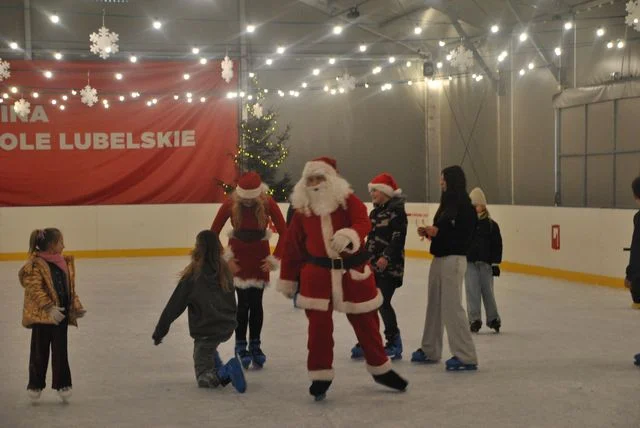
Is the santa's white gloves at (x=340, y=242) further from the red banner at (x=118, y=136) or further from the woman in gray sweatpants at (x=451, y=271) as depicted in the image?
the red banner at (x=118, y=136)

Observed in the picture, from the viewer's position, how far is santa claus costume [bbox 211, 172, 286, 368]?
6.54 meters

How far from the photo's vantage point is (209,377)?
5816 mm

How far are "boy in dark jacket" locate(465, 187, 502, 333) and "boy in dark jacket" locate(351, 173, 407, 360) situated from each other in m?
1.54

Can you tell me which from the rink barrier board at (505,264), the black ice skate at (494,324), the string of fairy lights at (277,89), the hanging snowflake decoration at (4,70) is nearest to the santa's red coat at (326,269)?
the black ice skate at (494,324)

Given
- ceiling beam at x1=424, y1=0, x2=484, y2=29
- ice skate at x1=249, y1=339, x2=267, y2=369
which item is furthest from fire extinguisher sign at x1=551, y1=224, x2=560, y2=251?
ice skate at x1=249, y1=339, x2=267, y2=369

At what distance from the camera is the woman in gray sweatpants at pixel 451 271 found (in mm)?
6270

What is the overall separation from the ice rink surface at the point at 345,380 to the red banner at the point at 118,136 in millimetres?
9324

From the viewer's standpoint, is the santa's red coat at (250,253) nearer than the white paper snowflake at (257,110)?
Yes

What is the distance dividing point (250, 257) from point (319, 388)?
4.76 ft

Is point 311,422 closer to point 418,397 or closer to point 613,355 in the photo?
point 418,397

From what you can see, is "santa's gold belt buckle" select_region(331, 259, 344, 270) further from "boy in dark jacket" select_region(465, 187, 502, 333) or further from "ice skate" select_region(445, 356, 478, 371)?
"boy in dark jacket" select_region(465, 187, 502, 333)

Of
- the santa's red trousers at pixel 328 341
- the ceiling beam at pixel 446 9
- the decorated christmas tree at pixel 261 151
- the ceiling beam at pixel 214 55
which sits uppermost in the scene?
the ceiling beam at pixel 446 9

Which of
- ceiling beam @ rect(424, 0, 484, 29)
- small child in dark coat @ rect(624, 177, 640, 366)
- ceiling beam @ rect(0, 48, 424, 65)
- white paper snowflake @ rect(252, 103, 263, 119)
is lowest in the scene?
small child in dark coat @ rect(624, 177, 640, 366)

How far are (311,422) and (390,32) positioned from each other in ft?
50.6
